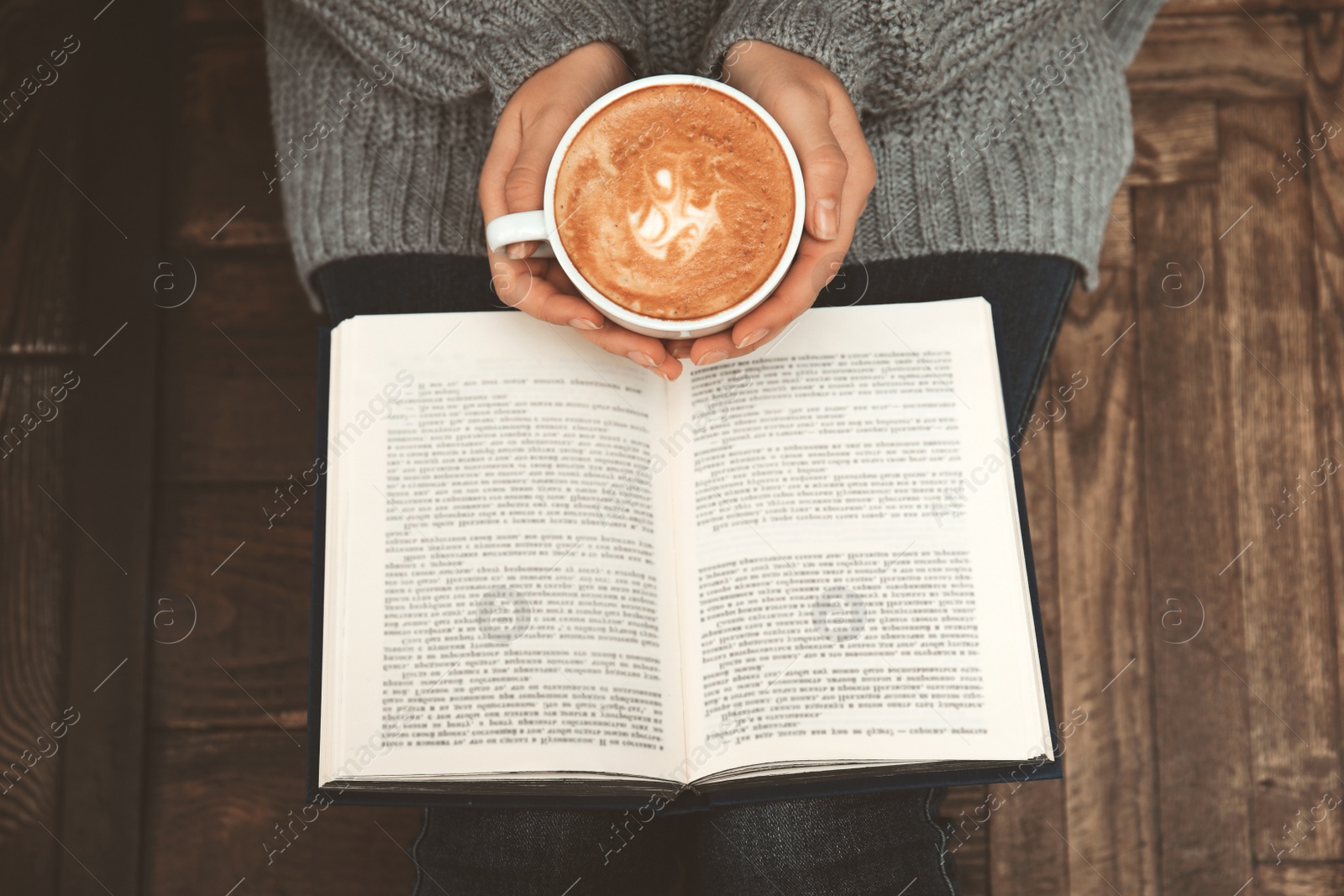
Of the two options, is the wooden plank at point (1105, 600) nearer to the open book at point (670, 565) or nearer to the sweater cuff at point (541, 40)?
the open book at point (670, 565)

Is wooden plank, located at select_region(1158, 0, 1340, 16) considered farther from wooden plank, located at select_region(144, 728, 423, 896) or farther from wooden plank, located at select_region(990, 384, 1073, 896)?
wooden plank, located at select_region(144, 728, 423, 896)

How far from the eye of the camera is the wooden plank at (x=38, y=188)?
1035 mm

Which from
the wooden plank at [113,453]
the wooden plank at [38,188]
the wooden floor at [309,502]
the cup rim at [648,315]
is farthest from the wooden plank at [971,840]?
the wooden plank at [38,188]

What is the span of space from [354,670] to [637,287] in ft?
1.06

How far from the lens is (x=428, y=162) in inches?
29.0

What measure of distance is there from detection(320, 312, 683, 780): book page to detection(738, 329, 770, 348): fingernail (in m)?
0.09

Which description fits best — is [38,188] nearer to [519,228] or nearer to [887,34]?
[519,228]

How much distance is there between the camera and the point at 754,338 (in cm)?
61

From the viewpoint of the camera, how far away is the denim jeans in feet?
2.30

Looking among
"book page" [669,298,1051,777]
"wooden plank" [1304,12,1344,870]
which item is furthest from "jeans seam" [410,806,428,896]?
"wooden plank" [1304,12,1344,870]

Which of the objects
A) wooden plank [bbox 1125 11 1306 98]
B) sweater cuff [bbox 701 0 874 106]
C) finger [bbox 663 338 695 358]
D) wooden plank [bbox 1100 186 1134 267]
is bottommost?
finger [bbox 663 338 695 358]

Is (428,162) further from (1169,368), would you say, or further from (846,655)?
(1169,368)

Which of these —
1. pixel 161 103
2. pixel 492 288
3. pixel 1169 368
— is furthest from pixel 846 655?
pixel 161 103

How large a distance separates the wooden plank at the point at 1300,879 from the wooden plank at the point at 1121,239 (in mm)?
693
